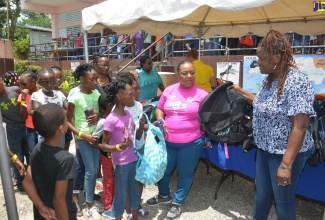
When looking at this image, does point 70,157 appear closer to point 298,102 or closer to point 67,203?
point 67,203

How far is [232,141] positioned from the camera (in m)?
3.04

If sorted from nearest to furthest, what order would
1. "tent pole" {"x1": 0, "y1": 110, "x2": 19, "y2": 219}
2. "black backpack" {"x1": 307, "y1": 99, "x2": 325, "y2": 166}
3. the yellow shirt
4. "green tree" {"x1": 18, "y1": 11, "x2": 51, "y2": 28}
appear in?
"tent pole" {"x1": 0, "y1": 110, "x2": 19, "y2": 219} → "black backpack" {"x1": 307, "y1": 99, "x2": 325, "y2": 166} → the yellow shirt → "green tree" {"x1": 18, "y1": 11, "x2": 51, "y2": 28}

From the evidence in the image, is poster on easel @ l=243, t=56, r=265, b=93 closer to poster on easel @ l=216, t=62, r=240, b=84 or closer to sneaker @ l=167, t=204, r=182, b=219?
poster on easel @ l=216, t=62, r=240, b=84

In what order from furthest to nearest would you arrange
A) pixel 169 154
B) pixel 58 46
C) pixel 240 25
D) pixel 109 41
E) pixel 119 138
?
1. pixel 58 46
2. pixel 109 41
3. pixel 240 25
4. pixel 169 154
5. pixel 119 138

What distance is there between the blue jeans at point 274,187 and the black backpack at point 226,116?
1.91 ft

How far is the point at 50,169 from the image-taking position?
68.7 inches

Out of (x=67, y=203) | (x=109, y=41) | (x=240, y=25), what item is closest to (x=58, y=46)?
(x=109, y=41)

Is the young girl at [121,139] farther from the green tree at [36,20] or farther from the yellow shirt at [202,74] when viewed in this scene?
the green tree at [36,20]

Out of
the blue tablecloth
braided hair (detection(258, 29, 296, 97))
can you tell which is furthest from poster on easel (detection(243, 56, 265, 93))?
braided hair (detection(258, 29, 296, 97))

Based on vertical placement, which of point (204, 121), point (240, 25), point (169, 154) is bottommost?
point (169, 154)

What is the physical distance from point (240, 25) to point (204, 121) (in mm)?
3653

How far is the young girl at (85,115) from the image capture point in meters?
3.04

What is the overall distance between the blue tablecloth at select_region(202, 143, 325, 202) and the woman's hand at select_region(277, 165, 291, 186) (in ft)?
3.12

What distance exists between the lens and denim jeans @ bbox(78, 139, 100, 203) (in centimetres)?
308
